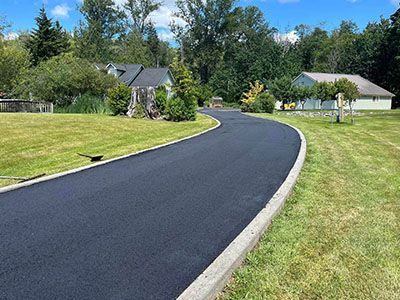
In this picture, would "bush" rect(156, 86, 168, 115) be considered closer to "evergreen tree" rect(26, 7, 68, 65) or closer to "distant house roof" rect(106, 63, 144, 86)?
"distant house roof" rect(106, 63, 144, 86)

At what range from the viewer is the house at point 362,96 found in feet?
153

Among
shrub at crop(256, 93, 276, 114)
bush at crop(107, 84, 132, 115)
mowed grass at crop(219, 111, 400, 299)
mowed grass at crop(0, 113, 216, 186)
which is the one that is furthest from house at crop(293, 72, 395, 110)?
mowed grass at crop(219, 111, 400, 299)

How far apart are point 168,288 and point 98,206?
2406 mm

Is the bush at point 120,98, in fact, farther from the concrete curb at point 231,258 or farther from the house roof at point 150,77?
the house roof at point 150,77

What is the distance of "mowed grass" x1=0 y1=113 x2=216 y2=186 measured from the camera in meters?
8.07

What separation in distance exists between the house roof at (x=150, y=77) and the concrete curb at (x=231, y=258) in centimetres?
4116

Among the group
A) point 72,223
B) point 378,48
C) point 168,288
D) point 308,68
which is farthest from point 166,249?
point 308,68

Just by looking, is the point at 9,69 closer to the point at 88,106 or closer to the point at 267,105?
the point at 88,106

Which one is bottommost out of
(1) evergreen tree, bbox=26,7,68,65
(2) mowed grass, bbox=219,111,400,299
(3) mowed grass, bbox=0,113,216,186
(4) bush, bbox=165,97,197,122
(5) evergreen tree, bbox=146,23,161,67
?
(2) mowed grass, bbox=219,111,400,299

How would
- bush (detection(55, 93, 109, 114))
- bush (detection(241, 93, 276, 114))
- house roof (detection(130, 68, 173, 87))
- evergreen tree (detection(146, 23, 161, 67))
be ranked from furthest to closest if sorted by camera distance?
evergreen tree (detection(146, 23, 161, 67)) < house roof (detection(130, 68, 173, 87)) < bush (detection(241, 93, 276, 114)) < bush (detection(55, 93, 109, 114))

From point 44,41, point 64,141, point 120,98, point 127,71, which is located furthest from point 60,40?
point 64,141

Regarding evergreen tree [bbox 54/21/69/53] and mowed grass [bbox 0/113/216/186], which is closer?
mowed grass [bbox 0/113/216/186]

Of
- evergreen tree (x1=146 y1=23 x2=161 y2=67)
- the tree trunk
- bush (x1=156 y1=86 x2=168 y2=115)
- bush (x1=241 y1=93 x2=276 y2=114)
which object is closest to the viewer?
the tree trunk

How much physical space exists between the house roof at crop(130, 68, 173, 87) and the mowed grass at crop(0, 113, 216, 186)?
30.2 m
